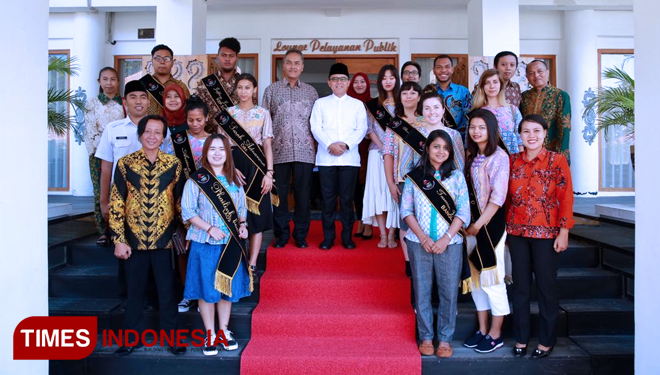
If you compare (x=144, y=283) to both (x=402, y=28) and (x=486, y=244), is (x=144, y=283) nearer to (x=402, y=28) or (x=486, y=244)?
(x=486, y=244)

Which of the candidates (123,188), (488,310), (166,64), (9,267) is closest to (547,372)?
(488,310)

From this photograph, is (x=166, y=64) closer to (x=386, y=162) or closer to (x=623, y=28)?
(x=386, y=162)

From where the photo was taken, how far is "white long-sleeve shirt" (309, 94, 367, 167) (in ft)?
12.4

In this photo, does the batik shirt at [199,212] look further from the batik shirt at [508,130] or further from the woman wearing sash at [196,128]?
the batik shirt at [508,130]

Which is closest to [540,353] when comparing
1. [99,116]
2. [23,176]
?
[23,176]

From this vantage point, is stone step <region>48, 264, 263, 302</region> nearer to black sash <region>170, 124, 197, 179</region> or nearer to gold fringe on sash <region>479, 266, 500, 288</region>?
black sash <region>170, 124, 197, 179</region>

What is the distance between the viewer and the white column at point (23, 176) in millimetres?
2234

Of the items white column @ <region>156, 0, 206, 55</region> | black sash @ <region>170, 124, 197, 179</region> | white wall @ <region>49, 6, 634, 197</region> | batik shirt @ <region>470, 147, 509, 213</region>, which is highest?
white wall @ <region>49, 6, 634, 197</region>

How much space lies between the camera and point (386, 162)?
3.43 m

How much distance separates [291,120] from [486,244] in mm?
1766

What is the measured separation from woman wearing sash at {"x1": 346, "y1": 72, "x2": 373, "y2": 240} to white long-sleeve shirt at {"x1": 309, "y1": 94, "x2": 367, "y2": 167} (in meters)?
0.34

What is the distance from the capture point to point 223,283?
284 cm

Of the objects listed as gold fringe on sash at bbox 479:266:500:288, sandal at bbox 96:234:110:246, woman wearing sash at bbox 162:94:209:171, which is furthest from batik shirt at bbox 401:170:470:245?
sandal at bbox 96:234:110:246

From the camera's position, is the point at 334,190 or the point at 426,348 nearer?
the point at 426,348
